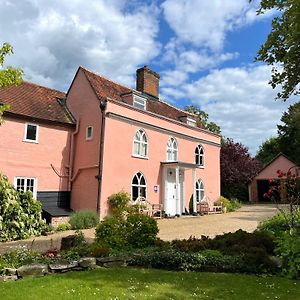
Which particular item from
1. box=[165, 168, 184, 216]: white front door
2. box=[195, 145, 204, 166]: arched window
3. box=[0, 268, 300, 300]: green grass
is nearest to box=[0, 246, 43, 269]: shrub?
box=[0, 268, 300, 300]: green grass

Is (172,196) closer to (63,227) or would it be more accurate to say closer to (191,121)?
(191,121)

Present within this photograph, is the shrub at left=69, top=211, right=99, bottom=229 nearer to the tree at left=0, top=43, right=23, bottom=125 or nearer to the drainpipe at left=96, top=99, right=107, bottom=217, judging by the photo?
the drainpipe at left=96, top=99, right=107, bottom=217

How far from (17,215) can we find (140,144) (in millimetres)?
9123

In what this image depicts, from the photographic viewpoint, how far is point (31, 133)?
1784cm

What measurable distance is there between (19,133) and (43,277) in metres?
12.0

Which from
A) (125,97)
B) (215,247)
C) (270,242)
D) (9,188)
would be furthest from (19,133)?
(270,242)

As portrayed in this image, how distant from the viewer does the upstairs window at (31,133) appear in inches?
691

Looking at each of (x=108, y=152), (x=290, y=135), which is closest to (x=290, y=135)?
(x=290, y=135)

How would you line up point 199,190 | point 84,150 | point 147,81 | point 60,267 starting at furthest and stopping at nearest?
point 199,190 < point 147,81 < point 84,150 < point 60,267

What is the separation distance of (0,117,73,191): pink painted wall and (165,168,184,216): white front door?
22.3ft

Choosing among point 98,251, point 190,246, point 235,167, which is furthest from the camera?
point 235,167

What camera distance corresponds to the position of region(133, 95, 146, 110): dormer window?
851 inches

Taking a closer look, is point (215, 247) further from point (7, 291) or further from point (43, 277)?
point (7, 291)

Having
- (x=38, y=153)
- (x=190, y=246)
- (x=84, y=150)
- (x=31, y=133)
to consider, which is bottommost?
(x=190, y=246)
